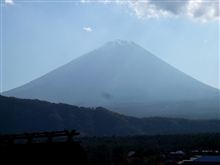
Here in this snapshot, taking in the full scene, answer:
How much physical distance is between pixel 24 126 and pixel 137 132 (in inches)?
829

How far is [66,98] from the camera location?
14988cm

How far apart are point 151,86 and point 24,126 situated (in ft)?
379

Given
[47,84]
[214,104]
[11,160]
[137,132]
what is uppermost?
[47,84]

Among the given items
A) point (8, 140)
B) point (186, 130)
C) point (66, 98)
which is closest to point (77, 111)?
point (186, 130)

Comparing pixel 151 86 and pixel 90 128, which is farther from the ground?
pixel 151 86

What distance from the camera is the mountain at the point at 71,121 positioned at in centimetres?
5903

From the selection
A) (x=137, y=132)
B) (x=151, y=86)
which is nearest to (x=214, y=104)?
(x=151, y=86)

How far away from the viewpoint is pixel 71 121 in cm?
6656

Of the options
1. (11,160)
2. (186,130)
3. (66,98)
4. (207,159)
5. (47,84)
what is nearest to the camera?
(11,160)

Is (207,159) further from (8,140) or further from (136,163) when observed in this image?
(8,140)

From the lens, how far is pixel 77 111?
232 ft

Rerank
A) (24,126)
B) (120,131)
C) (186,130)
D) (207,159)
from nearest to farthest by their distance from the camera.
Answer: (207,159), (24,126), (120,131), (186,130)

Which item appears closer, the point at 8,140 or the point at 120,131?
the point at 8,140

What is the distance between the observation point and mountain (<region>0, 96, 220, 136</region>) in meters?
59.0
